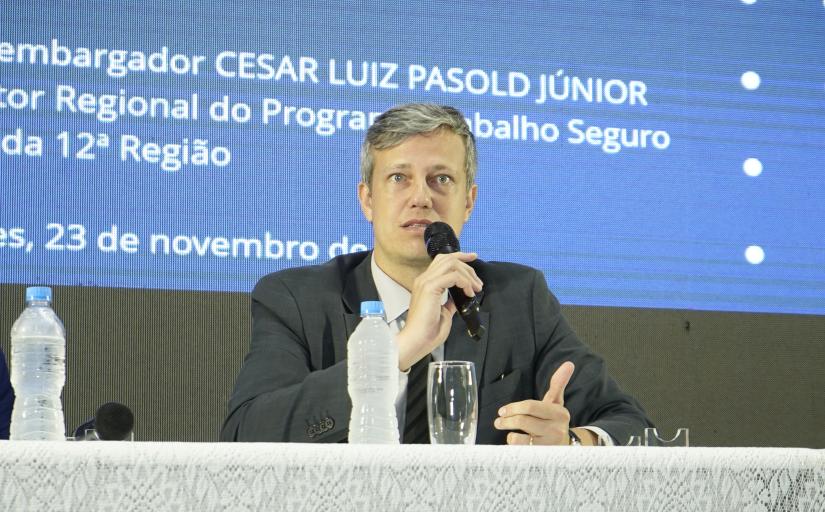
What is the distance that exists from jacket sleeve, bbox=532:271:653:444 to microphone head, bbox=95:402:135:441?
3.71 feet

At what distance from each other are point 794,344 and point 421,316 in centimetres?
254

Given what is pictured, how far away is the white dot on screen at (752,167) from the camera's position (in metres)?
4.18

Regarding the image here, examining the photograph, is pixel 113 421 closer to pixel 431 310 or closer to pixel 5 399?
pixel 431 310

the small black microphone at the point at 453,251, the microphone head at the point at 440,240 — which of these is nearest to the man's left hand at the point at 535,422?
the small black microphone at the point at 453,251

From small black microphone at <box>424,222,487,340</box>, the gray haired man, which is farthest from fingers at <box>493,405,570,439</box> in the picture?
small black microphone at <box>424,222,487,340</box>

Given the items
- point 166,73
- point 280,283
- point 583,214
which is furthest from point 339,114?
point 280,283

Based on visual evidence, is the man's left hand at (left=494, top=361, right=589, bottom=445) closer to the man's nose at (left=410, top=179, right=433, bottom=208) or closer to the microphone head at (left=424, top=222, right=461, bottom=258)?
the microphone head at (left=424, top=222, right=461, bottom=258)

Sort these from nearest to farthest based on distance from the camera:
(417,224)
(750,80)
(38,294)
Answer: (38,294), (417,224), (750,80)

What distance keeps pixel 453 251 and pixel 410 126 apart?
1.33 feet

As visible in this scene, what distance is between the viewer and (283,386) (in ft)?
7.55

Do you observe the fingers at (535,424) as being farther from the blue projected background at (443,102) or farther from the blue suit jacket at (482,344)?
the blue projected background at (443,102)

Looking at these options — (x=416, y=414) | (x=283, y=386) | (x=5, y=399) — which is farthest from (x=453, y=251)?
(x=5, y=399)

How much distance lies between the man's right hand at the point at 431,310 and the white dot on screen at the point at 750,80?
2.38 m

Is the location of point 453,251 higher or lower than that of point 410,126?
lower
